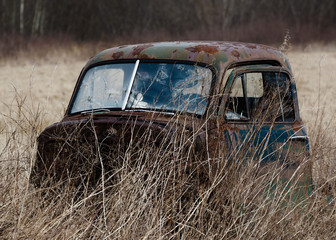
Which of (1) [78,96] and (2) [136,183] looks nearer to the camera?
(2) [136,183]

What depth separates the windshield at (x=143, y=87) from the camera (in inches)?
134

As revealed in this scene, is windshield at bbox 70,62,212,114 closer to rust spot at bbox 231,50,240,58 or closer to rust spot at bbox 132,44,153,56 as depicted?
rust spot at bbox 132,44,153,56

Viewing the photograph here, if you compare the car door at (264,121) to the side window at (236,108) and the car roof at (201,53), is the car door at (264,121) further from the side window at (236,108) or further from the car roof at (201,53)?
the car roof at (201,53)

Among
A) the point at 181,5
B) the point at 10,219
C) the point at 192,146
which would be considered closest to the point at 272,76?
the point at 192,146

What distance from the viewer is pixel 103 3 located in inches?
1201

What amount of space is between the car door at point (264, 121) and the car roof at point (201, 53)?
0.40 feet

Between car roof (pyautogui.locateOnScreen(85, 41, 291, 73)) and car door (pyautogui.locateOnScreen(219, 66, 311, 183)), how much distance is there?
0.40 feet

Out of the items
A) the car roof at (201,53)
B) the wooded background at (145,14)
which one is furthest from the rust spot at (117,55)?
the wooded background at (145,14)

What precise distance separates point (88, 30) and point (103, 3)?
257 cm

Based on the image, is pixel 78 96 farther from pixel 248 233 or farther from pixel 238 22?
pixel 238 22

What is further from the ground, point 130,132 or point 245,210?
point 130,132

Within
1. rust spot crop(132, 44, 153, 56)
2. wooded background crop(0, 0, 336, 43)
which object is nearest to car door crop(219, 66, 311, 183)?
rust spot crop(132, 44, 153, 56)

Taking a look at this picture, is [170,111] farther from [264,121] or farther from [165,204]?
[165,204]

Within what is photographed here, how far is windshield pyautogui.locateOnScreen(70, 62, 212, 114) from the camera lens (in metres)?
3.41
